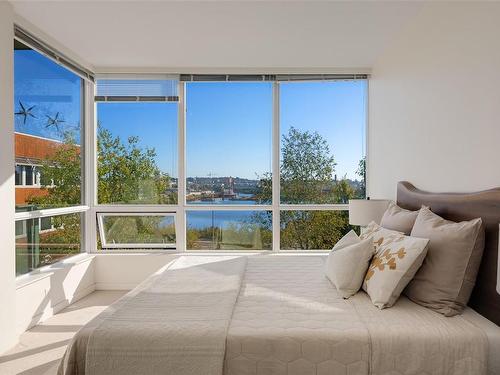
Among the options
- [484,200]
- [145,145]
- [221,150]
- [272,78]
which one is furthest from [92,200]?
[484,200]

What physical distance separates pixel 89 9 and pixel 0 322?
250 centimetres

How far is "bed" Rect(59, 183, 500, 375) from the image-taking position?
5.02 ft

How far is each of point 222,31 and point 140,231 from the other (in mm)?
2533

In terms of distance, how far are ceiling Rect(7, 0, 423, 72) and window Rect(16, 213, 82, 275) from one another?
1785 millimetres

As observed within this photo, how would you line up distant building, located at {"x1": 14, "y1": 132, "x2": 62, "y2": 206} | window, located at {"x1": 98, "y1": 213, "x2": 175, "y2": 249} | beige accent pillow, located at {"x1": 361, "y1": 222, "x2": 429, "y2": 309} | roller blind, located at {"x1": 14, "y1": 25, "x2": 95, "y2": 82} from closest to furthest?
beige accent pillow, located at {"x1": 361, "y1": 222, "x2": 429, "y2": 309}
roller blind, located at {"x1": 14, "y1": 25, "x2": 95, "y2": 82}
distant building, located at {"x1": 14, "y1": 132, "x2": 62, "y2": 206}
window, located at {"x1": 98, "y1": 213, "x2": 175, "y2": 249}

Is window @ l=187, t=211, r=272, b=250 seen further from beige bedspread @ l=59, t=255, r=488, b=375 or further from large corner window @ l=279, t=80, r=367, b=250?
beige bedspread @ l=59, t=255, r=488, b=375

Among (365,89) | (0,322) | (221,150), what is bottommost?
(0,322)

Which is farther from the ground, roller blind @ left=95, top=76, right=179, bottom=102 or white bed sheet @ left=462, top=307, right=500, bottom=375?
roller blind @ left=95, top=76, right=179, bottom=102

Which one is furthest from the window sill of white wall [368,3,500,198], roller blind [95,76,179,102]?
white wall [368,3,500,198]

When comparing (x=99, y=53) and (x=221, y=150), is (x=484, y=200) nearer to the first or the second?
(x=221, y=150)

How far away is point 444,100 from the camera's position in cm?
242

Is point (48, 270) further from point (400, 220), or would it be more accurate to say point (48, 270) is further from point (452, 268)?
point (452, 268)

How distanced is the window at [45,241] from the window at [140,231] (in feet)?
1.24

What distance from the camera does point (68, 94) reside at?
3881 millimetres
